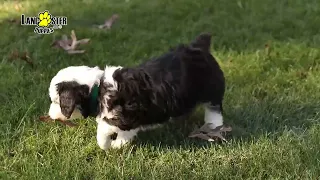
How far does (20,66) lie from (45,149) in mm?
1688

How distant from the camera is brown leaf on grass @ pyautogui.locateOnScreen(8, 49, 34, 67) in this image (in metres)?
5.27

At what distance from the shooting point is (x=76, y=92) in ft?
11.5

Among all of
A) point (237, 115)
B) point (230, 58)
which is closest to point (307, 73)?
point (230, 58)

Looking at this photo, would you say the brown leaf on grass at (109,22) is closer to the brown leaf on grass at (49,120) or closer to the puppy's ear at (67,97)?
the brown leaf on grass at (49,120)

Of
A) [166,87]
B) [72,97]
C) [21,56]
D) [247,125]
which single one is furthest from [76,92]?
[21,56]

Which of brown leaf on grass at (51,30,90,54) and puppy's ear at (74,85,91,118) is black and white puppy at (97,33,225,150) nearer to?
puppy's ear at (74,85,91,118)

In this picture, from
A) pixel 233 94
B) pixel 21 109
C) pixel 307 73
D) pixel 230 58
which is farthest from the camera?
pixel 230 58

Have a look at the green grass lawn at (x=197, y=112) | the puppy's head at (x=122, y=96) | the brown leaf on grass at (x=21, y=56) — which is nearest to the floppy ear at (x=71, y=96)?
the puppy's head at (x=122, y=96)

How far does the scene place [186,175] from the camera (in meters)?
3.50

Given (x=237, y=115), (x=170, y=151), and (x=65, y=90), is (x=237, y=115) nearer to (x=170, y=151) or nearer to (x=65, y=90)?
(x=170, y=151)

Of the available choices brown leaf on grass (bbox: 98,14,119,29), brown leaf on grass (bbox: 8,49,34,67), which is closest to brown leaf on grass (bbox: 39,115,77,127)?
brown leaf on grass (bbox: 8,49,34,67)

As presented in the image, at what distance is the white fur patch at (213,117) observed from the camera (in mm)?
4027

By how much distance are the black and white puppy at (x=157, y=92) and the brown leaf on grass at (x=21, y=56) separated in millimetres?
1808

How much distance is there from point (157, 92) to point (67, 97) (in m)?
0.67
